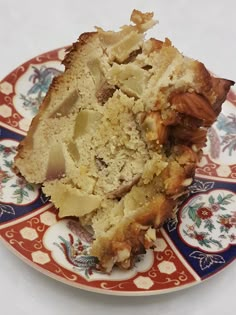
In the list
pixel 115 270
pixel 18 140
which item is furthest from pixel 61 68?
pixel 115 270

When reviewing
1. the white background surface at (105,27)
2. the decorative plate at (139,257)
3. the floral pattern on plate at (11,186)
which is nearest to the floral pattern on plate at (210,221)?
the decorative plate at (139,257)

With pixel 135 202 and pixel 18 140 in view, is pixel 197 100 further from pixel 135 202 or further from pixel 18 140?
pixel 18 140

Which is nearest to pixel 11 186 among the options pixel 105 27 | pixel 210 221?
pixel 210 221

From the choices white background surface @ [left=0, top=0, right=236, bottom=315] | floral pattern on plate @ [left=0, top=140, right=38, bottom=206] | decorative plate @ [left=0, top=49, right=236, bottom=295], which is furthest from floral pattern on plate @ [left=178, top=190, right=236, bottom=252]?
floral pattern on plate @ [left=0, top=140, right=38, bottom=206]

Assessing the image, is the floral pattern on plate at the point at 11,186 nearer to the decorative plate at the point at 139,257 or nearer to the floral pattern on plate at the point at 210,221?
the decorative plate at the point at 139,257

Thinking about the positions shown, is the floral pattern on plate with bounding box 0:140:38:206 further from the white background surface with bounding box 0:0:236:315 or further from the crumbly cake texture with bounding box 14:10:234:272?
the white background surface with bounding box 0:0:236:315
